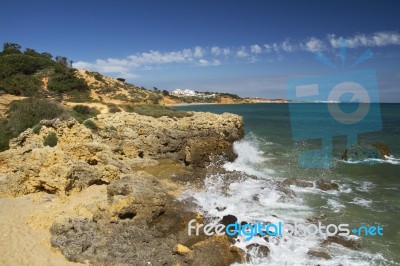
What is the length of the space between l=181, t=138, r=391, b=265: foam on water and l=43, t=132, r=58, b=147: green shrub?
290 inches

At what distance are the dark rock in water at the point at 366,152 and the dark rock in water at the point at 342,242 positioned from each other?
16.2m

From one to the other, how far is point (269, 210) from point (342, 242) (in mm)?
3414

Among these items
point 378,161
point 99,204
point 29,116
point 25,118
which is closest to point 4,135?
point 25,118

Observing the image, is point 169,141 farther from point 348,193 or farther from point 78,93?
point 78,93

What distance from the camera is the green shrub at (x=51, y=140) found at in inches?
659

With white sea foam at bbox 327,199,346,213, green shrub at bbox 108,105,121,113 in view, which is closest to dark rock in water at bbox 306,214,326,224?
white sea foam at bbox 327,199,346,213

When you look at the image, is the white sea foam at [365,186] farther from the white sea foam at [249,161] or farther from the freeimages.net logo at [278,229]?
the freeimages.net logo at [278,229]

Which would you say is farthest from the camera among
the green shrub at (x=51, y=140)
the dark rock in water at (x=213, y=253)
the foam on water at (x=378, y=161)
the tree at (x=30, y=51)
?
the tree at (x=30, y=51)

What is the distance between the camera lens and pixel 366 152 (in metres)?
29.1

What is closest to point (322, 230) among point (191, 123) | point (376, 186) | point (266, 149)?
point (376, 186)

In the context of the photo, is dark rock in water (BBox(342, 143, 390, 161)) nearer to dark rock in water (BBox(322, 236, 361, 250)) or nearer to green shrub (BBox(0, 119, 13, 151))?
dark rock in water (BBox(322, 236, 361, 250))

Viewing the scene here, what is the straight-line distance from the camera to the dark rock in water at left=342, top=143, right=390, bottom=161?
27094 mm

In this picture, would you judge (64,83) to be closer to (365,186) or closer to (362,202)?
(365,186)

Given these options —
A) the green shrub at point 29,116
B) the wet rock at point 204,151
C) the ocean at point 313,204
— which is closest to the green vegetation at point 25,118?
the green shrub at point 29,116
